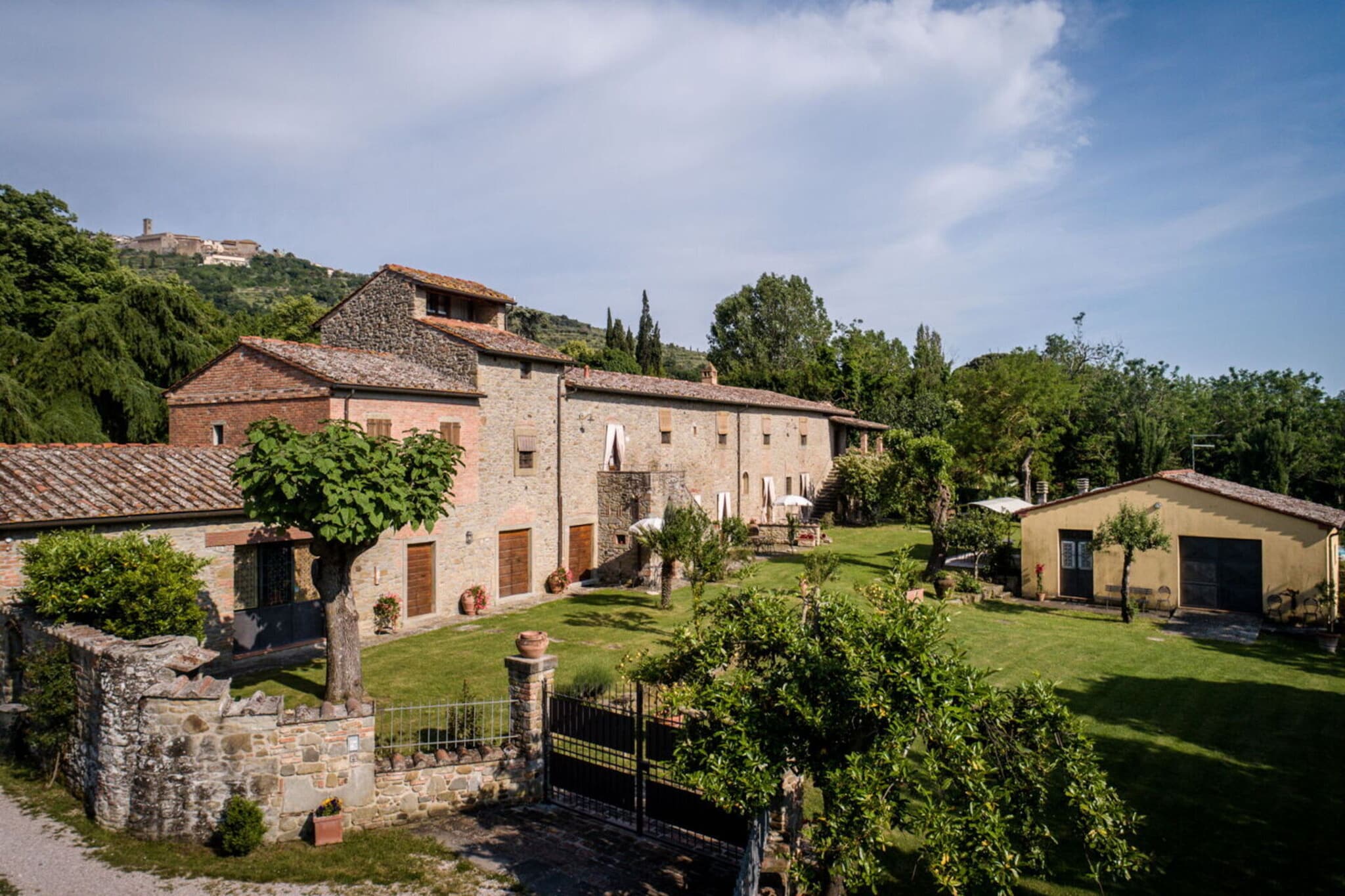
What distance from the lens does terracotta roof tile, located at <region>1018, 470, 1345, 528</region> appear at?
64.5 feet

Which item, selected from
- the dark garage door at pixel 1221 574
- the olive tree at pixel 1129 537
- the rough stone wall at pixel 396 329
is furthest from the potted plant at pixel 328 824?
the dark garage door at pixel 1221 574

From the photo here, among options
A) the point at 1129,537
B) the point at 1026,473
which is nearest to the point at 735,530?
the point at 1129,537

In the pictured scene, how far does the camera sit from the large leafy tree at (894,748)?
5.11 meters

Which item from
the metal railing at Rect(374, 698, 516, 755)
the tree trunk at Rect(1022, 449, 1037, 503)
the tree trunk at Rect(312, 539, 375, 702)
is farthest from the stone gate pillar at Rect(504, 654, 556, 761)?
the tree trunk at Rect(1022, 449, 1037, 503)

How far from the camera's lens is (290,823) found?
30.3 ft

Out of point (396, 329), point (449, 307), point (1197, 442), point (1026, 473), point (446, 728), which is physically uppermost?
point (449, 307)

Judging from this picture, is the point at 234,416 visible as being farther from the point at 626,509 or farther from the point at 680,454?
the point at 680,454

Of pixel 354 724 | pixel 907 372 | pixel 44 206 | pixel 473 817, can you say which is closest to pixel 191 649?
pixel 354 724

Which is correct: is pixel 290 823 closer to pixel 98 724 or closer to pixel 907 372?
pixel 98 724

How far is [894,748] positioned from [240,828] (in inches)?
310

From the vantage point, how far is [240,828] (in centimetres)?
876

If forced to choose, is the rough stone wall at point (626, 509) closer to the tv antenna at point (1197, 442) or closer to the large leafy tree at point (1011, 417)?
the large leafy tree at point (1011, 417)

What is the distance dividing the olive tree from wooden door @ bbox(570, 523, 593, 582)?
15411mm

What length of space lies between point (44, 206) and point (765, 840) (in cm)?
4236
